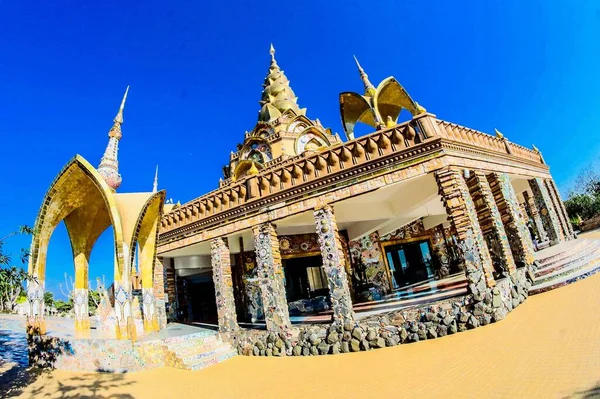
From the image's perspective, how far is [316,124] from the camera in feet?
76.8

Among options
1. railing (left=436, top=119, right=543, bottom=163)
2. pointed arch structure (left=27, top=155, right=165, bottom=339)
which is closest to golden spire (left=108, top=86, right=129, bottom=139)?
pointed arch structure (left=27, top=155, right=165, bottom=339)

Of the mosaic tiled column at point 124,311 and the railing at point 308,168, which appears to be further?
the mosaic tiled column at point 124,311

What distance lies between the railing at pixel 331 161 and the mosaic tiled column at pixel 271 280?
1.22 m

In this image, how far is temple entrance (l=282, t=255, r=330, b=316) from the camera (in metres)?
12.6

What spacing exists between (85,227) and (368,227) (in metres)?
11.2

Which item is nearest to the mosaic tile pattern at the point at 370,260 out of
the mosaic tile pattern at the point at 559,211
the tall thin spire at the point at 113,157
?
the mosaic tile pattern at the point at 559,211

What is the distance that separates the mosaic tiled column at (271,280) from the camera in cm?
820

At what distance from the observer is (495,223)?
7.77 meters

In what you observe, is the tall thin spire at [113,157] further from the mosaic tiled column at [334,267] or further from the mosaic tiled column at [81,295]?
the mosaic tiled column at [334,267]

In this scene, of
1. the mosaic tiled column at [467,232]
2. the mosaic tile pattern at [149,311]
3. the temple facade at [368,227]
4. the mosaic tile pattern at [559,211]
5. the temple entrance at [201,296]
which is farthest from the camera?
the temple entrance at [201,296]

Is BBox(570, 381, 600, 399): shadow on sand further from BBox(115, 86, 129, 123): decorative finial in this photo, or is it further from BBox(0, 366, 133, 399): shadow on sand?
BBox(115, 86, 129, 123): decorative finial

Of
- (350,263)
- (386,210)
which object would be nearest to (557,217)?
(386,210)

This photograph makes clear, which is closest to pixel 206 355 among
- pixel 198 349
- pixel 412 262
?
pixel 198 349

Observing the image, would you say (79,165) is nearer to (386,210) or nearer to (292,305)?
→ (292,305)
